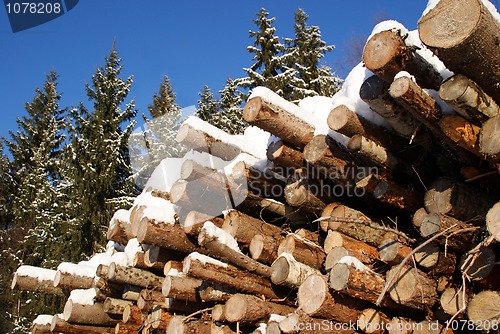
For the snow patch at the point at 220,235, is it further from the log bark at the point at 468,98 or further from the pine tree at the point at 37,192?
the pine tree at the point at 37,192

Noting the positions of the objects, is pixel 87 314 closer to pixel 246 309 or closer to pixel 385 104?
pixel 246 309

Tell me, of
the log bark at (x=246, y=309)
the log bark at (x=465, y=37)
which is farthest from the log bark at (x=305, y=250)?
the log bark at (x=465, y=37)

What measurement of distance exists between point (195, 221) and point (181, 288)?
73 centimetres

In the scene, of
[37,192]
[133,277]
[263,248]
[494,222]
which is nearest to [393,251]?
[494,222]

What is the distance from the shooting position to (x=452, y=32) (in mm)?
2682

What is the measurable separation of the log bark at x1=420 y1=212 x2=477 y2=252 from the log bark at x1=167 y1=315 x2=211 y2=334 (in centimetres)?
245

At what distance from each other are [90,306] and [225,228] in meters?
2.95

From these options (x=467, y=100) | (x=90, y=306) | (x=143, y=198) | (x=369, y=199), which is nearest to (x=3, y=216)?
(x=90, y=306)

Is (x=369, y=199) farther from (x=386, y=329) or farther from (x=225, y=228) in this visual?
(x=225, y=228)

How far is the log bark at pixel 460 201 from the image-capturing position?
3.46 metres

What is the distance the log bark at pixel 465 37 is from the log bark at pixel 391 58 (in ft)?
0.90

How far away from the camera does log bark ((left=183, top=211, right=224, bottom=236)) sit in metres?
4.72

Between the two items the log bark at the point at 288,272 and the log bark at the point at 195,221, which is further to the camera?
the log bark at the point at 195,221

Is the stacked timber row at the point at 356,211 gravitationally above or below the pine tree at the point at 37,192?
below
